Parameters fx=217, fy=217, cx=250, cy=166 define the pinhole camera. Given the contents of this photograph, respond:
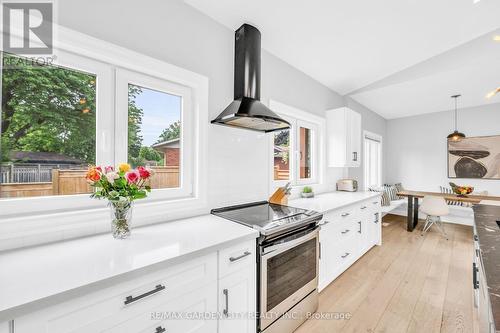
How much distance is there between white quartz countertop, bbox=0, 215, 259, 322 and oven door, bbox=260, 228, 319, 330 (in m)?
0.25

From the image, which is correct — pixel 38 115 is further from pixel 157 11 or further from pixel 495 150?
pixel 495 150

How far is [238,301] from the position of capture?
1353mm

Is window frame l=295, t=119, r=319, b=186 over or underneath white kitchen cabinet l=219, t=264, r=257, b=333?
over

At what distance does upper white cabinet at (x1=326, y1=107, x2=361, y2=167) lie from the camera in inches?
131

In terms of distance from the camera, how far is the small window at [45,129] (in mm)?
1182

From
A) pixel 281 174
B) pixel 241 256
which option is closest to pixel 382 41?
pixel 281 174

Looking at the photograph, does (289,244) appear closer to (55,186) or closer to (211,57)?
(55,186)

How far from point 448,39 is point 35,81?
4.35m

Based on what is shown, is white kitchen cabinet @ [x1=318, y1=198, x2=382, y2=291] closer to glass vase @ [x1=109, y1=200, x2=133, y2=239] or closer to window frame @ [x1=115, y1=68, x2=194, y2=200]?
window frame @ [x1=115, y1=68, x2=194, y2=200]

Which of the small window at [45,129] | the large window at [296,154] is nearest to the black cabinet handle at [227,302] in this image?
the small window at [45,129]

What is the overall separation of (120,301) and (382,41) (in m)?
3.48

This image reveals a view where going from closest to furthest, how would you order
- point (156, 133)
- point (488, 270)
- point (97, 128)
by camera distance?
point (488, 270) → point (97, 128) → point (156, 133)

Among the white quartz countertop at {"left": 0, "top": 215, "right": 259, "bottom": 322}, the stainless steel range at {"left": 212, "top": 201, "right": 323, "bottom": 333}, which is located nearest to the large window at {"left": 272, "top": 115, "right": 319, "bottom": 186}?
the stainless steel range at {"left": 212, "top": 201, "right": 323, "bottom": 333}

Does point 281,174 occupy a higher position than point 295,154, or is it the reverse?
point 295,154
